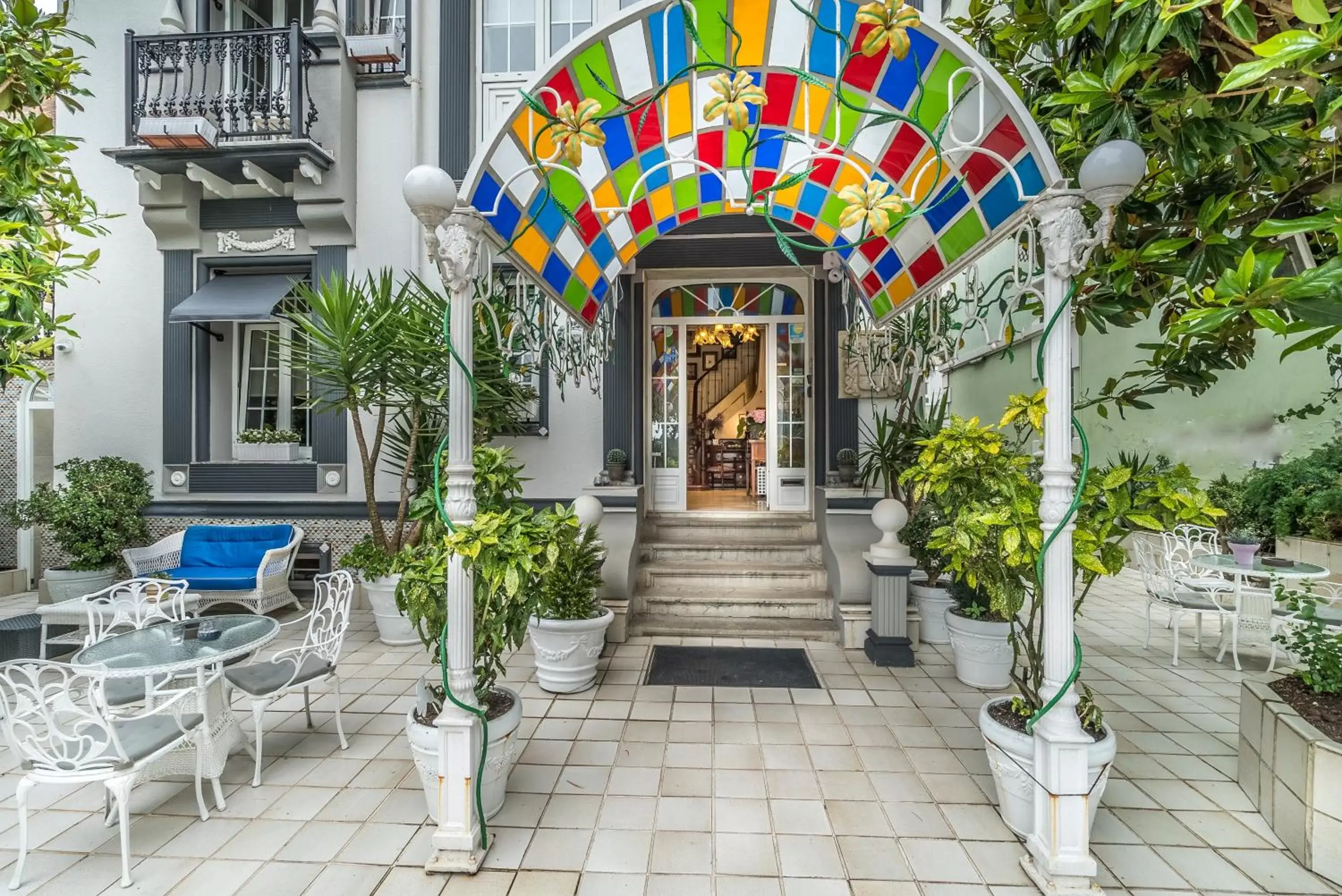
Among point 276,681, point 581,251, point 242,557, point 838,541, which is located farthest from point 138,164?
point 838,541

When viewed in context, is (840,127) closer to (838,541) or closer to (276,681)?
(838,541)

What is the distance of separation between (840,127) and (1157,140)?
1.27 metres

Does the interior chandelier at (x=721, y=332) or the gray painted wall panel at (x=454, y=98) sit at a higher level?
the gray painted wall panel at (x=454, y=98)

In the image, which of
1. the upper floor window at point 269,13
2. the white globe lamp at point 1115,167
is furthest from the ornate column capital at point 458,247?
the upper floor window at point 269,13

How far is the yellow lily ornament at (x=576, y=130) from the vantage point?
2121mm

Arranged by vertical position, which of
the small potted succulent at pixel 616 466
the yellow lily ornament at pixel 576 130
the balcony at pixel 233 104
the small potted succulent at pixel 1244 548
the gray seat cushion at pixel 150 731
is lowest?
the gray seat cushion at pixel 150 731

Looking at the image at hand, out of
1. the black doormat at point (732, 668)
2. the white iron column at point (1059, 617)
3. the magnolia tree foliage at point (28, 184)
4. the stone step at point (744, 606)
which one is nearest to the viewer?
the white iron column at point (1059, 617)

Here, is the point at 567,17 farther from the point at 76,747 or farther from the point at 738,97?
the point at 76,747

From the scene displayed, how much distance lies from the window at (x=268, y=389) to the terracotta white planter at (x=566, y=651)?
12.7 ft

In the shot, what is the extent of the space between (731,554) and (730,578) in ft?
1.04

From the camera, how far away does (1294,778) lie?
2.21 meters

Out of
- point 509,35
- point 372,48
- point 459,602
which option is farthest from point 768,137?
point 372,48

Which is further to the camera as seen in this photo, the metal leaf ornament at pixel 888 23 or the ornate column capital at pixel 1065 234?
the ornate column capital at pixel 1065 234

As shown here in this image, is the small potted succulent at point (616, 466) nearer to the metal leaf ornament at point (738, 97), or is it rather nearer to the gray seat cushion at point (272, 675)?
the gray seat cushion at point (272, 675)
